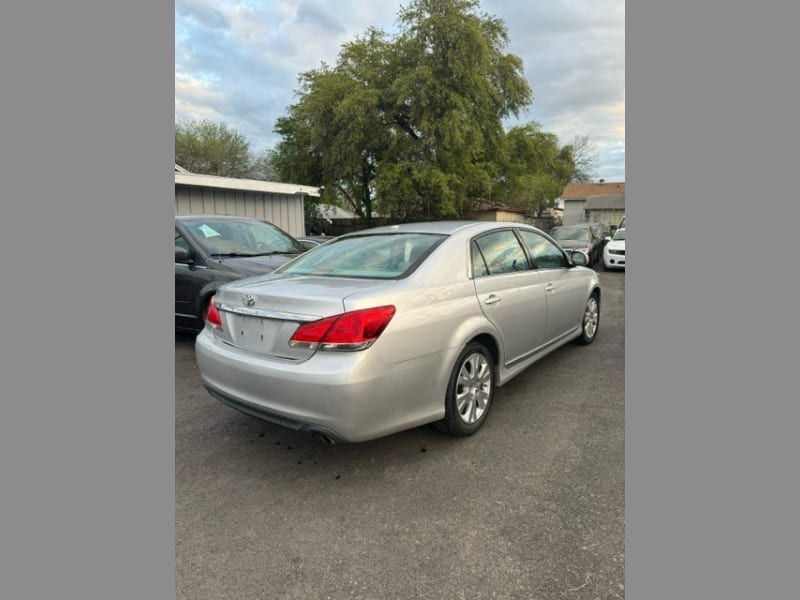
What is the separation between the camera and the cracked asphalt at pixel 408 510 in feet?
6.89

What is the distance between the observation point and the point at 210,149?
36406 mm

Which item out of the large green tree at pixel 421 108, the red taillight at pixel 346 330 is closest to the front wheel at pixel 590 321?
the red taillight at pixel 346 330

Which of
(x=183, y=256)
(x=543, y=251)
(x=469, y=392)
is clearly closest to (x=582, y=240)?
(x=543, y=251)

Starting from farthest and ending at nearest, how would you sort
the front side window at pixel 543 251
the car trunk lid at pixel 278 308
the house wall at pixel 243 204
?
1. the house wall at pixel 243 204
2. the front side window at pixel 543 251
3. the car trunk lid at pixel 278 308

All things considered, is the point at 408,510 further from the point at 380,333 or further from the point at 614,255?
the point at 614,255

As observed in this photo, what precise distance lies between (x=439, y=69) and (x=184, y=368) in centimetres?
2151

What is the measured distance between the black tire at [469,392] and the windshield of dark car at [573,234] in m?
13.4

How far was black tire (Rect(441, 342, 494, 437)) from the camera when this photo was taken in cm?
321

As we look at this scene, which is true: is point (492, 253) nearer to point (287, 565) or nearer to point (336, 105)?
point (287, 565)

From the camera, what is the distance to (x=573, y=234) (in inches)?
647

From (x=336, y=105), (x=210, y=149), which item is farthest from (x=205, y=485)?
(x=210, y=149)

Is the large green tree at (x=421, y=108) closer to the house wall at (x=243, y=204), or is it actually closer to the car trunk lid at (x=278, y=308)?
the house wall at (x=243, y=204)

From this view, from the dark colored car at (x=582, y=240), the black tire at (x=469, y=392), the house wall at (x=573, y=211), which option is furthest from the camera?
the house wall at (x=573, y=211)

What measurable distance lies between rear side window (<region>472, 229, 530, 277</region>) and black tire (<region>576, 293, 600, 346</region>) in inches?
68.4
